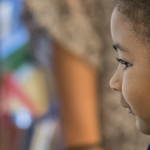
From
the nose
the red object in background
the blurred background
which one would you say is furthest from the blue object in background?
the nose

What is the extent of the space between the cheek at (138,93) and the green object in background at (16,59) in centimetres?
83

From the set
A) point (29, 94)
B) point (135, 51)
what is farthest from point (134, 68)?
point (29, 94)

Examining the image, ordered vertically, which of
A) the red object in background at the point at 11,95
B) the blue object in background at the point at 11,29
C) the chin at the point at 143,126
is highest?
the blue object in background at the point at 11,29

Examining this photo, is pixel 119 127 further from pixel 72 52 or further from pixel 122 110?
pixel 72 52

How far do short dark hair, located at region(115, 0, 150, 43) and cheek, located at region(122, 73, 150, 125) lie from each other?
0.24ft

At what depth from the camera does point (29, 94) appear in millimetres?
1200

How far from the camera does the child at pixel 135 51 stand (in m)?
0.41

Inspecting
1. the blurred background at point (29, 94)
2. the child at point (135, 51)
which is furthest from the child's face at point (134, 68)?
the blurred background at point (29, 94)

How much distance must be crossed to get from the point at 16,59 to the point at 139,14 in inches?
34.9

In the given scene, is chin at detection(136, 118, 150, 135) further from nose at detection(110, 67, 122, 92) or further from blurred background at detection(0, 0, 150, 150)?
blurred background at detection(0, 0, 150, 150)

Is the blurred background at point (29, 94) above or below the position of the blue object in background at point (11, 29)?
below

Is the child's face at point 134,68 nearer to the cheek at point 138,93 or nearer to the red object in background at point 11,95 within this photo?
the cheek at point 138,93

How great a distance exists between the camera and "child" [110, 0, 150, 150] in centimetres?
41

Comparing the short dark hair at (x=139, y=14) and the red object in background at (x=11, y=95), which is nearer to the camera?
the short dark hair at (x=139, y=14)
